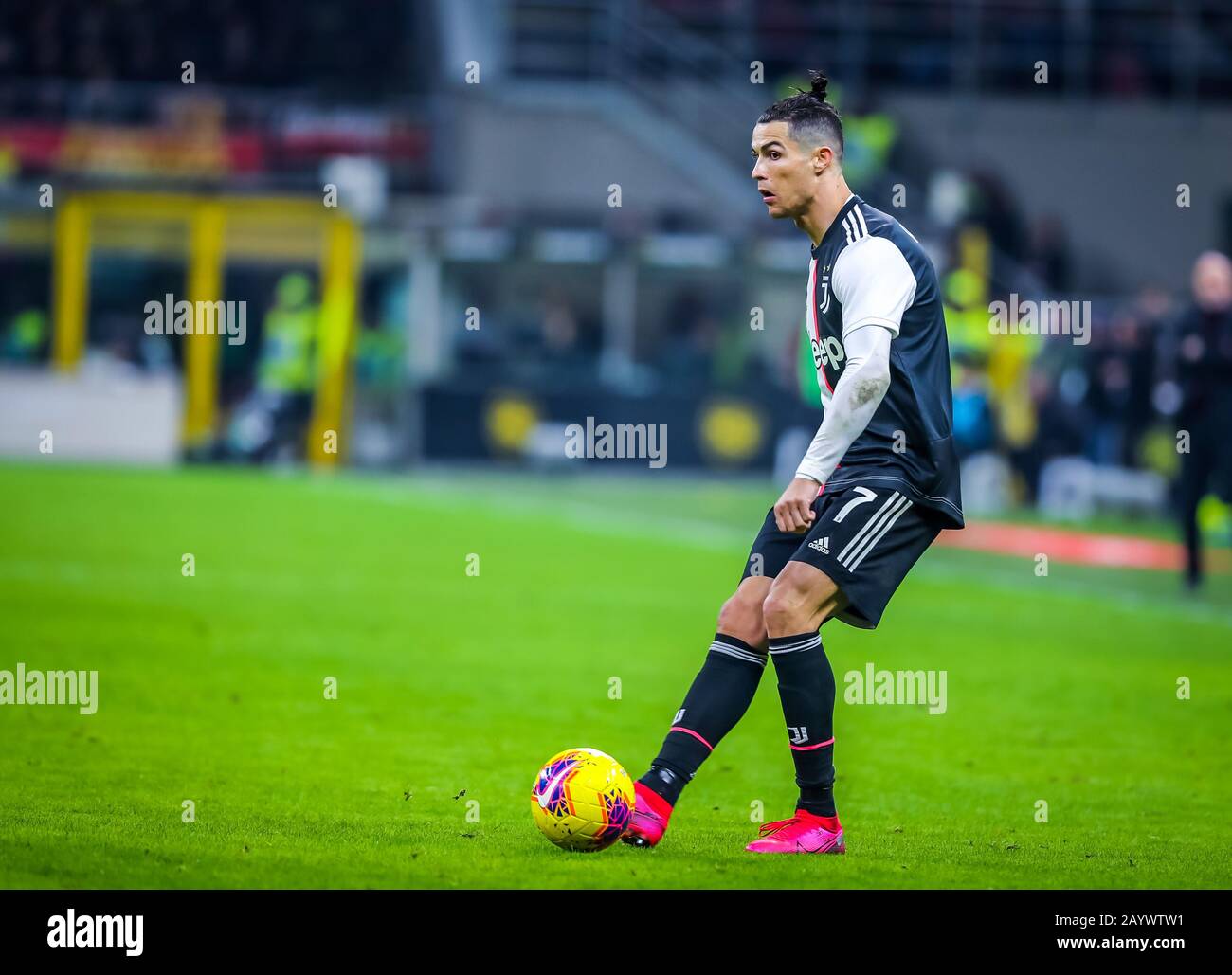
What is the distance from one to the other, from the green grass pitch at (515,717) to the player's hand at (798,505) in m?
1.00

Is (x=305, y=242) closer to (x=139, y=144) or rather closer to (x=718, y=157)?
(x=139, y=144)

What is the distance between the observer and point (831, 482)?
6141 mm

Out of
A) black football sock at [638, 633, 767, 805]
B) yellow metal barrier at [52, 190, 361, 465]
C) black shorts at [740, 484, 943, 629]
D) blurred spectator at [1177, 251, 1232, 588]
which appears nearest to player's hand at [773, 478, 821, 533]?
black shorts at [740, 484, 943, 629]

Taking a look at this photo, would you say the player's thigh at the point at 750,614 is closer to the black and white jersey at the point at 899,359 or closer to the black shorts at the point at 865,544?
the black shorts at the point at 865,544

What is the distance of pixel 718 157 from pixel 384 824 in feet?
90.0

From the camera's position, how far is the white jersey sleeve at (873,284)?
584 centimetres

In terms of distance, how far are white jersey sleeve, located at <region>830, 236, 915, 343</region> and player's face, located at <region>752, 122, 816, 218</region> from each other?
252mm

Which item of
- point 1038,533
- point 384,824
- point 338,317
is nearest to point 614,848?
point 384,824

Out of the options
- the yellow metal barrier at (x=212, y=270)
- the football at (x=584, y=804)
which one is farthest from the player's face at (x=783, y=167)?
the yellow metal barrier at (x=212, y=270)

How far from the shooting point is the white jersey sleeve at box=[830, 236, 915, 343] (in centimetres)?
584

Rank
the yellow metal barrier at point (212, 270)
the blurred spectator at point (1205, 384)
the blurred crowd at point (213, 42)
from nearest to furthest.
A: the blurred spectator at point (1205, 384), the yellow metal barrier at point (212, 270), the blurred crowd at point (213, 42)

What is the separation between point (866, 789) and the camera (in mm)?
7473

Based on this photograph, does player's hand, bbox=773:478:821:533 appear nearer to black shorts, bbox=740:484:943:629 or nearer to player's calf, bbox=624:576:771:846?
black shorts, bbox=740:484:943:629
